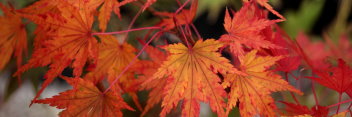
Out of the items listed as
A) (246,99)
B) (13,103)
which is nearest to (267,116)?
(246,99)

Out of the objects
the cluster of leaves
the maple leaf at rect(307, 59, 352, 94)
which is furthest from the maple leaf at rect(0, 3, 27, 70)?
the maple leaf at rect(307, 59, 352, 94)

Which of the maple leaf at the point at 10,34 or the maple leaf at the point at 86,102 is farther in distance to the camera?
the maple leaf at the point at 10,34

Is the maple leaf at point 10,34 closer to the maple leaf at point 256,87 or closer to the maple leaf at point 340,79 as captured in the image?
the maple leaf at point 256,87

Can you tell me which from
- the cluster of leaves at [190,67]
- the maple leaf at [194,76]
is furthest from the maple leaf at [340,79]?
the maple leaf at [194,76]

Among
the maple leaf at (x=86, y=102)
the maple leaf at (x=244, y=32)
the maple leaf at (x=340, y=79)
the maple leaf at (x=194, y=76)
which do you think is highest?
the maple leaf at (x=244, y=32)

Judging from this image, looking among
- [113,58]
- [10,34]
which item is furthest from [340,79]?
[10,34]

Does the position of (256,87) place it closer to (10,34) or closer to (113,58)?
(113,58)

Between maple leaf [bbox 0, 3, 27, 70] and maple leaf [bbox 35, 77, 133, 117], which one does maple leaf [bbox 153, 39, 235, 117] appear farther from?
maple leaf [bbox 0, 3, 27, 70]
